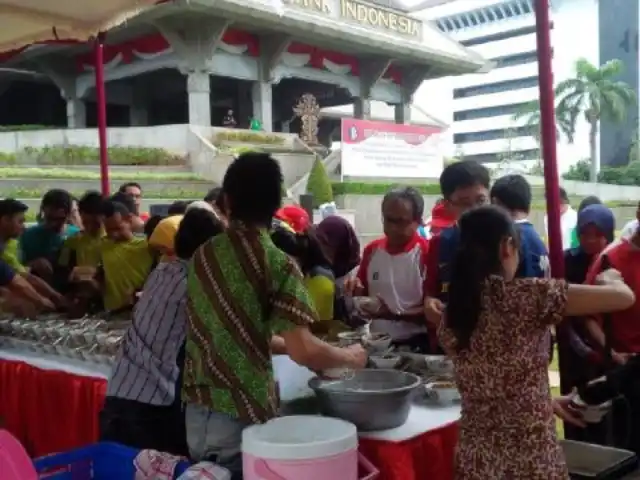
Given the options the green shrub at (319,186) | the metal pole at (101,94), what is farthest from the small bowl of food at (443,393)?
the green shrub at (319,186)

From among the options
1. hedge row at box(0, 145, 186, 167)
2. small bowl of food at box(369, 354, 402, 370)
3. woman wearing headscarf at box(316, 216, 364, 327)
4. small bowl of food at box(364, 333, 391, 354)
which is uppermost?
hedge row at box(0, 145, 186, 167)

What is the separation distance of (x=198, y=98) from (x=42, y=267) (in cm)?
1346

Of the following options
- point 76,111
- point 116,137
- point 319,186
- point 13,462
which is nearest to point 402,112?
point 319,186

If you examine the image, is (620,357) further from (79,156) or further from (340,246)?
(79,156)

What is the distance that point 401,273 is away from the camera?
2830mm

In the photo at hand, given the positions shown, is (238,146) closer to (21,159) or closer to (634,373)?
(21,159)

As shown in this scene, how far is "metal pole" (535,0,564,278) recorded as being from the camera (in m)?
2.43

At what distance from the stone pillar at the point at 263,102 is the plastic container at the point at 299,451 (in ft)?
56.1

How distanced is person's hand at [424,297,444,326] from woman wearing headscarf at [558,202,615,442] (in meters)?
0.50

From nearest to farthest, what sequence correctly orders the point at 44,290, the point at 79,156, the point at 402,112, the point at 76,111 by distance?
1. the point at 44,290
2. the point at 79,156
3. the point at 76,111
4. the point at 402,112

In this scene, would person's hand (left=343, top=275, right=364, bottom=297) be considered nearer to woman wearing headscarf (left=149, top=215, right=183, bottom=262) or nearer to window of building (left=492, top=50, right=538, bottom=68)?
woman wearing headscarf (left=149, top=215, right=183, bottom=262)

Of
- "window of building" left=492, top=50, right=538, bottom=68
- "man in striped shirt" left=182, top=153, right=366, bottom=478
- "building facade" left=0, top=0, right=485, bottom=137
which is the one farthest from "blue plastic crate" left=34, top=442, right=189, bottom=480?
"window of building" left=492, top=50, right=538, bottom=68

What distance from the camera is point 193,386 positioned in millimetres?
1742

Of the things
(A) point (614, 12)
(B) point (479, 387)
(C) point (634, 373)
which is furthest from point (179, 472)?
(A) point (614, 12)
